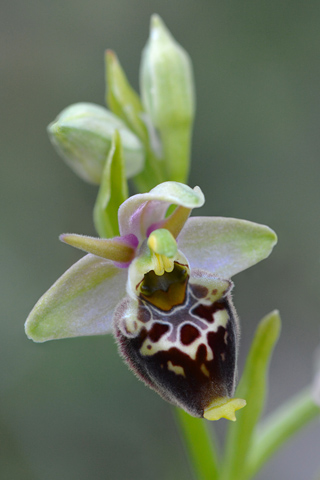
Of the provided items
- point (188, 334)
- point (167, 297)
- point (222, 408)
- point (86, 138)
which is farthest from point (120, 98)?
point (222, 408)

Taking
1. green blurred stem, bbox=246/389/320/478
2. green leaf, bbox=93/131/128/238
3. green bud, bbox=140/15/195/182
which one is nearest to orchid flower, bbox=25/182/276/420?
green leaf, bbox=93/131/128/238

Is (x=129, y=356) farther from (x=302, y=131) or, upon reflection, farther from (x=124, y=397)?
(x=302, y=131)

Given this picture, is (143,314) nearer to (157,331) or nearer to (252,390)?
(157,331)

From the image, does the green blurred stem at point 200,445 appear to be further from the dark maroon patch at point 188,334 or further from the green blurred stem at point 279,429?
the dark maroon patch at point 188,334

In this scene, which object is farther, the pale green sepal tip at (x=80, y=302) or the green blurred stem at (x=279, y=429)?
the green blurred stem at (x=279, y=429)

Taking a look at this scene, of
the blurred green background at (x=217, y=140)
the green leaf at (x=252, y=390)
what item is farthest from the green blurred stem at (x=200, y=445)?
the blurred green background at (x=217, y=140)
